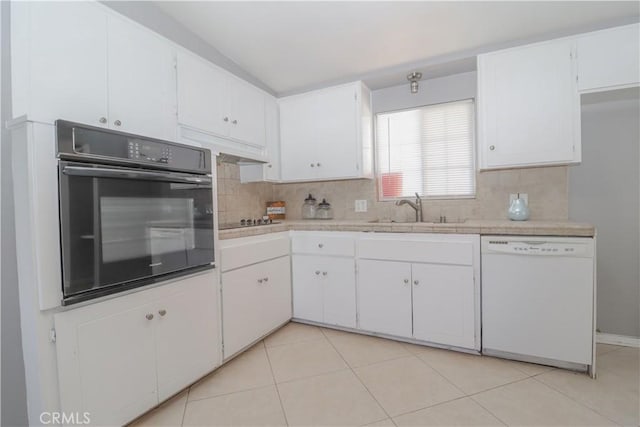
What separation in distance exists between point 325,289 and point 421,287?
0.79 metres

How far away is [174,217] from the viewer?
161cm

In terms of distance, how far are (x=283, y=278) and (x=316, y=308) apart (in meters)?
0.39

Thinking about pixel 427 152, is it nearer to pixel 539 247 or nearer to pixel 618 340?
pixel 539 247

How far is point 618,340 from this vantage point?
86.0 inches

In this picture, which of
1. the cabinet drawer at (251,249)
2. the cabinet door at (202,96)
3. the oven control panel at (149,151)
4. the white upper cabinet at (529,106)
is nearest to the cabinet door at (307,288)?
the cabinet drawer at (251,249)

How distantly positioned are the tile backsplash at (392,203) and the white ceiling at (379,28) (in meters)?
0.97

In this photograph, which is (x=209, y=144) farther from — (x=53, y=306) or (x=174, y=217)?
(x=53, y=306)

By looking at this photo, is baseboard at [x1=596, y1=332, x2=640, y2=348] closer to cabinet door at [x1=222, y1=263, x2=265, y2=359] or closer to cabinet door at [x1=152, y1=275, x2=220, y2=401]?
cabinet door at [x1=222, y1=263, x2=265, y2=359]

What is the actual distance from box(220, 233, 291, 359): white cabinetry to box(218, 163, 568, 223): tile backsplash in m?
0.63

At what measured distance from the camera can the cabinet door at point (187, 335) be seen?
155 centimetres

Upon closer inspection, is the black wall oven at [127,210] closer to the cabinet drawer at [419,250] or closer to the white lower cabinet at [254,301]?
the white lower cabinet at [254,301]

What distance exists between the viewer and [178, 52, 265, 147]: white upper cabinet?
196 centimetres

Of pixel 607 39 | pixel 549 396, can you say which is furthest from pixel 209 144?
pixel 607 39

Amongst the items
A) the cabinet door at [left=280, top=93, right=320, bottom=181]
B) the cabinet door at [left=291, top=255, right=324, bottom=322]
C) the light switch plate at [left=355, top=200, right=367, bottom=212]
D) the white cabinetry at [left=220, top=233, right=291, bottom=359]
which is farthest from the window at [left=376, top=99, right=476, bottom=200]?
the white cabinetry at [left=220, top=233, right=291, bottom=359]
